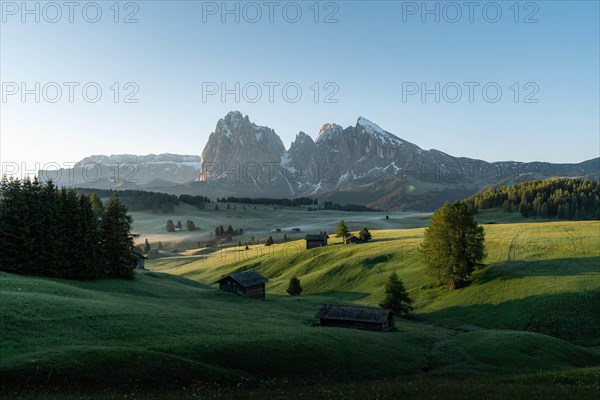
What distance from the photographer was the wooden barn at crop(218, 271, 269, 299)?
73.5 metres

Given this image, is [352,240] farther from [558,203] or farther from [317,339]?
[558,203]

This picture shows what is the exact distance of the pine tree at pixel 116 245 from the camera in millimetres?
67625

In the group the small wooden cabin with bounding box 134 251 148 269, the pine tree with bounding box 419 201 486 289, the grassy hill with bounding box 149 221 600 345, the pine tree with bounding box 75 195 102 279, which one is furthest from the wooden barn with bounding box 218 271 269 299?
the pine tree with bounding box 419 201 486 289

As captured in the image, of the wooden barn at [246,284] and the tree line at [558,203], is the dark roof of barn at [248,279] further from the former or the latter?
the tree line at [558,203]

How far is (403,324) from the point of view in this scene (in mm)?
59406

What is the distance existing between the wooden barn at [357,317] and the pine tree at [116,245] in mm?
33996

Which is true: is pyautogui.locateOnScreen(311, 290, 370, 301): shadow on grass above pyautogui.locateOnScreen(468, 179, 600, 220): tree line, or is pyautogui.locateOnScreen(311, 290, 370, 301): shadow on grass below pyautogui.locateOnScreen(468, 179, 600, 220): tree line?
below

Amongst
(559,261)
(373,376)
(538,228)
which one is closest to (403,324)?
(373,376)

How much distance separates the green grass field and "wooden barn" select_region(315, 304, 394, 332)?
85.8 inches

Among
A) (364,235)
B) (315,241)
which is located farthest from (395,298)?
(315,241)

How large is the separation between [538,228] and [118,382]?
114 metres

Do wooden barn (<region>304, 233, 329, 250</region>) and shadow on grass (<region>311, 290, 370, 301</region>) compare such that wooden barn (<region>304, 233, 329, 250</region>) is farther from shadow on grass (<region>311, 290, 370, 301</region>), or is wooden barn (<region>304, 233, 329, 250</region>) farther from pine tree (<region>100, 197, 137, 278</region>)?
pine tree (<region>100, 197, 137, 278</region>)

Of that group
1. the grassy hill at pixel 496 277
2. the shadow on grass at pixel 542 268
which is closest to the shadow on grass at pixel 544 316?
the grassy hill at pixel 496 277

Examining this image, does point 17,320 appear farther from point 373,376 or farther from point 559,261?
point 559,261
